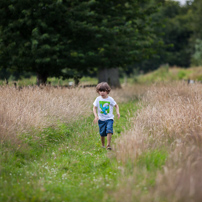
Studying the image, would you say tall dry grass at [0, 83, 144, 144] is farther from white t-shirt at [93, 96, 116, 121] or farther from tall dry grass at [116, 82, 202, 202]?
tall dry grass at [116, 82, 202, 202]

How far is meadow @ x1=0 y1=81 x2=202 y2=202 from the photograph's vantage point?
13.3 ft

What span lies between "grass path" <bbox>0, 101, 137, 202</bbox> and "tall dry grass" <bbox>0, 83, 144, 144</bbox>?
0.95ft

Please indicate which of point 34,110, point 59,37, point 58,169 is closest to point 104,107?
point 58,169

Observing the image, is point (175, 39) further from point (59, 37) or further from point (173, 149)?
point (173, 149)

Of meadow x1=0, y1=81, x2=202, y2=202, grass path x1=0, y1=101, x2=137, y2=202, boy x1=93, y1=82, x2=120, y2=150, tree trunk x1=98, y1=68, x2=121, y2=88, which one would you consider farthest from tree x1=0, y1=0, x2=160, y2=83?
boy x1=93, y1=82, x2=120, y2=150

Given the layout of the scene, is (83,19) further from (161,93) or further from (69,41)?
(161,93)

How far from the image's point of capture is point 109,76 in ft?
68.0

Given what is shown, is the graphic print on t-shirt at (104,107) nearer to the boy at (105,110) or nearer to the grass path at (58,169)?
the boy at (105,110)

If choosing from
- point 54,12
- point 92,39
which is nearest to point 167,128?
point 54,12

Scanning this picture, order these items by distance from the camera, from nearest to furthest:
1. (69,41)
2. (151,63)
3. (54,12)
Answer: (54,12)
(69,41)
(151,63)

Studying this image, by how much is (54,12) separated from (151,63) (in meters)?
44.4

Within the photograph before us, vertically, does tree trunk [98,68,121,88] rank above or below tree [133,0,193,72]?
below

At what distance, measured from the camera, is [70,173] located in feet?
17.8

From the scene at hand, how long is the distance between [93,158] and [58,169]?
2.82 feet
